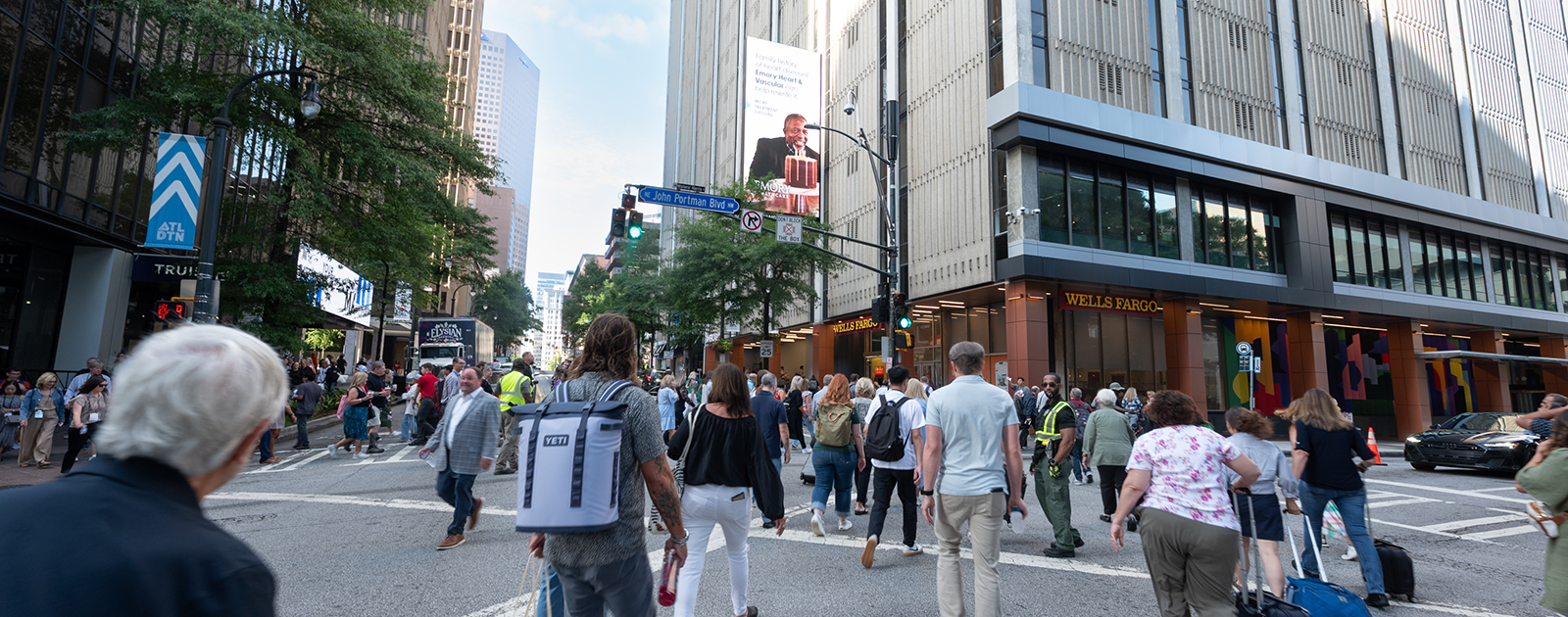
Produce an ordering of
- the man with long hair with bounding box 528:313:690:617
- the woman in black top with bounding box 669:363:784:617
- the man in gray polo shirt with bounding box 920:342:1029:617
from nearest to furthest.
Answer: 1. the man with long hair with bounding box 528:313:690:617
2. the man in gray polo shirt with bounding box 920:342:1029:617
3. the woman in black top with bounding box 669:363:784:617

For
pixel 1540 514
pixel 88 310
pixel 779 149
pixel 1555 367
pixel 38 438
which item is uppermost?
pixel 779 149

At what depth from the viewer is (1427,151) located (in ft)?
96.5

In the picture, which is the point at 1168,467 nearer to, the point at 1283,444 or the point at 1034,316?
the point at 1034,316

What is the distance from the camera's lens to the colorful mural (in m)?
26.2

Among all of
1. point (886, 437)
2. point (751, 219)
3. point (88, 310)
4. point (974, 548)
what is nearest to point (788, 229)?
point (751, 219)

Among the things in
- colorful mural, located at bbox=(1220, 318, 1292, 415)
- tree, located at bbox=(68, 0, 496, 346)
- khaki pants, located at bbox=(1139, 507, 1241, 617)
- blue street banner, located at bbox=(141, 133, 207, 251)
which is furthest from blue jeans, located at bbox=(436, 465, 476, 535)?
colorful mural, located at bbox=(1220, 318, 1292, 415)

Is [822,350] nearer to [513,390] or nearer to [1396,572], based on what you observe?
[513,390]

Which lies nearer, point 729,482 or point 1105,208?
point 729,482

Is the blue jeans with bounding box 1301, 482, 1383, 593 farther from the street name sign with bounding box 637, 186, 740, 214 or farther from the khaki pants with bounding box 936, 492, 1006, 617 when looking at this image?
the street name sign with bounding box 637, 186, 740, 214

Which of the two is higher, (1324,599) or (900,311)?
(900,311)

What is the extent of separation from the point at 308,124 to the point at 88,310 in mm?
7531

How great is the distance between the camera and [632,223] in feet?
54.0

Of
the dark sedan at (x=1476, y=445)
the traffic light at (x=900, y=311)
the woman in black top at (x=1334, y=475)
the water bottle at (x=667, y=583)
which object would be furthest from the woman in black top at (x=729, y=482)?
the dark sedan at (x=1476, y=445)

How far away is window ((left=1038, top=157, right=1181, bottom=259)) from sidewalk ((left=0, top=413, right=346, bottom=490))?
68.4 feet
